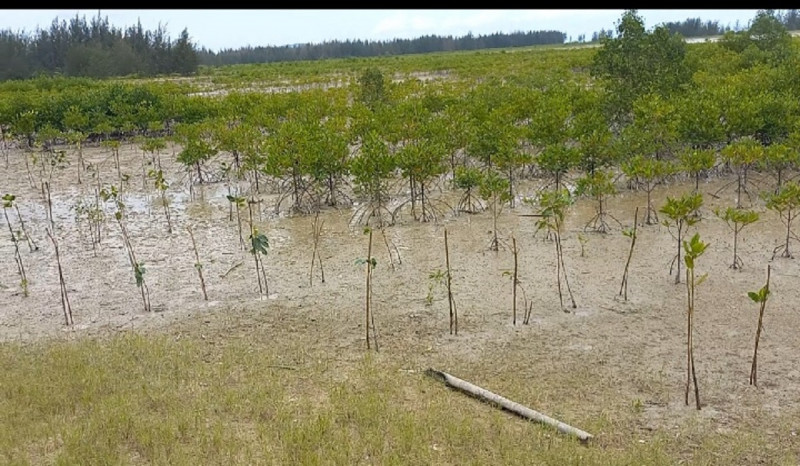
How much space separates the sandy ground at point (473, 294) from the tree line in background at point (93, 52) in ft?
→ 113

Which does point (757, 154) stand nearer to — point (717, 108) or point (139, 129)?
point (717, 108)

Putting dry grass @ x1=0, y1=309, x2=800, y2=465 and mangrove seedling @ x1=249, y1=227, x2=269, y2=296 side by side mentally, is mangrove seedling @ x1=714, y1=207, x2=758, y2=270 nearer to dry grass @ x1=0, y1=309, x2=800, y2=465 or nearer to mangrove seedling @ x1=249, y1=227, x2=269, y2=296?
dry grass @ x1=0, y1=309, x2=800, y2=465

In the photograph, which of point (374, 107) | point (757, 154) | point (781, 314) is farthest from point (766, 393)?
point (374, 107)

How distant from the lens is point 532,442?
352 cm

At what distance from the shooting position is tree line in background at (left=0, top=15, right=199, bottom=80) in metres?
40.3

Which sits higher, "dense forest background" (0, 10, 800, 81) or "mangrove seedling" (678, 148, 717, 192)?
"dense forest background" (0, 10, 800, 81)

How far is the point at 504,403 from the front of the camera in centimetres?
390

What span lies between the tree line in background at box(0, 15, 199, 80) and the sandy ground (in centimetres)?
3459

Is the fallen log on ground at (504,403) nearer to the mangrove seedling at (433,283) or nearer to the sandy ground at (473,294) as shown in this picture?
the sandy ground at (473,294)

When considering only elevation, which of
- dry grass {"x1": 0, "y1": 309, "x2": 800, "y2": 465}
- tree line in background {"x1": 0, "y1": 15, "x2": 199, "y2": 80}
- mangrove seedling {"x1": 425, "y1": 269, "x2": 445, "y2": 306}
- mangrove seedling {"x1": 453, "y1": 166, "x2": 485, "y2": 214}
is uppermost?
tree line in background {"x1": 0, "y1": 15, "x2": 199, "y2": 80}

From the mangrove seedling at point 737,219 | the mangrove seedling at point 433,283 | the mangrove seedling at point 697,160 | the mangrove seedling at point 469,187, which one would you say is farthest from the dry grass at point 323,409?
the mangrove seedling at point 697,160

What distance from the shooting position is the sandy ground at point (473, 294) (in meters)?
4.56

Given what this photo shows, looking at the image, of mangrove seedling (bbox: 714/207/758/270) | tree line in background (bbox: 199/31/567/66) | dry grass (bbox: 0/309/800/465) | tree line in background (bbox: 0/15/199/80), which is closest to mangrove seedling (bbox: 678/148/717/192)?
mangrove seedling (bbox: 714/207/758/270)

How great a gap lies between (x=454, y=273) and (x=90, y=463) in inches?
144
